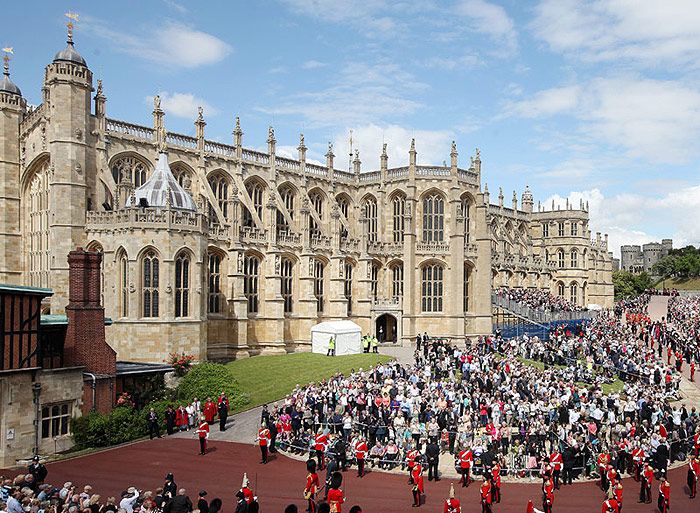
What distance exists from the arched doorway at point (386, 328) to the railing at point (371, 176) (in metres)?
12.3

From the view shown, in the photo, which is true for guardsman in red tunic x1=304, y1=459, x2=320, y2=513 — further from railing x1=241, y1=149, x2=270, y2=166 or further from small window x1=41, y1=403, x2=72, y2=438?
railing x1=241, y1=149, x2=270, y2=166

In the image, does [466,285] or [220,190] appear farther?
[466,285]

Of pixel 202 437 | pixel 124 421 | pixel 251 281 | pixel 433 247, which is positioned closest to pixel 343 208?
pixel 433 247

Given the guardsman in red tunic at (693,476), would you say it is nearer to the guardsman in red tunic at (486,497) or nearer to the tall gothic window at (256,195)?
the guardsman in red tunic at (486,497)

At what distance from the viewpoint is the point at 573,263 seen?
79.9 m

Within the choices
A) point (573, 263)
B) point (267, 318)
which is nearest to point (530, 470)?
point (267, 318)

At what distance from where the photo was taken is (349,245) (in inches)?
2063

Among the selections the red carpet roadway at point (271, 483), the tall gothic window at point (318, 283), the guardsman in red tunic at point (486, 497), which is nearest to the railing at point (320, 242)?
the tall gothic window at point (318, 283)

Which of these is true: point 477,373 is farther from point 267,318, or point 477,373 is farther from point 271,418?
point 267,318

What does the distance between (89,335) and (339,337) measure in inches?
782

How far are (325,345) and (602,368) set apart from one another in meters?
17.6

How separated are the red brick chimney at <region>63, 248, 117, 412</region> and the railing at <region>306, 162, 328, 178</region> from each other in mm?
30058

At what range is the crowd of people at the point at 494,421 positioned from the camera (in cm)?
2072

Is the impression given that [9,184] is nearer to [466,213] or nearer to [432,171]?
[432,171]
